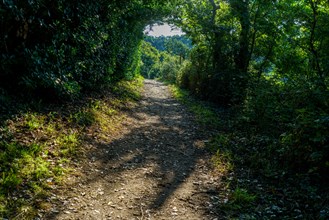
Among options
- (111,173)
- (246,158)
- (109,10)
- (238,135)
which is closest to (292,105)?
(246,158)

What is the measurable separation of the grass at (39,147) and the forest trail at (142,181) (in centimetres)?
32

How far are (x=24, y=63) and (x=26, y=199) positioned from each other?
372cm

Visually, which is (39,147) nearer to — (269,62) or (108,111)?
(108,111)

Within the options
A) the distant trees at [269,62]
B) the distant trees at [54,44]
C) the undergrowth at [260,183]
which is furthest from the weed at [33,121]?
the distant trees at [269,62]

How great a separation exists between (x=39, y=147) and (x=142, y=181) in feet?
7.44

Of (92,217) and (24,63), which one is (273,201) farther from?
(24,63)

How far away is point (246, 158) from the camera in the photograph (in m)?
7.20

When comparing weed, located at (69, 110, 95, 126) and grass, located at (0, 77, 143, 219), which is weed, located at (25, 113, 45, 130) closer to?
grass, located at (0, 77, 143, 219)

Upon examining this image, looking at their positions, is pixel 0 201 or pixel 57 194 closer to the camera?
pixel 0 201

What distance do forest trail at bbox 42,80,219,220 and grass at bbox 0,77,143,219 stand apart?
0.32 metres

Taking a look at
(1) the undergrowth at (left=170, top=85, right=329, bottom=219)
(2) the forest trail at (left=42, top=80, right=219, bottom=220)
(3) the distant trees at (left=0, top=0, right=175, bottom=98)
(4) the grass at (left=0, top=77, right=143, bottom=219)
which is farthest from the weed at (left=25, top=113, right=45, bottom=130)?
(1) the undergrowth at (left=170, top=85, right=329, bottom=219)

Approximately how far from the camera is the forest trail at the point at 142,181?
4.44 meters

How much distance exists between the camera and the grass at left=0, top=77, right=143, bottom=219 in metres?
4.14

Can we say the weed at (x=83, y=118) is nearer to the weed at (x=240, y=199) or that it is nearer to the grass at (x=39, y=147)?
the grass at (x=39, y=147)
